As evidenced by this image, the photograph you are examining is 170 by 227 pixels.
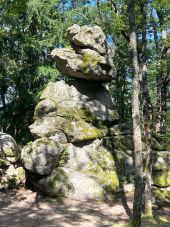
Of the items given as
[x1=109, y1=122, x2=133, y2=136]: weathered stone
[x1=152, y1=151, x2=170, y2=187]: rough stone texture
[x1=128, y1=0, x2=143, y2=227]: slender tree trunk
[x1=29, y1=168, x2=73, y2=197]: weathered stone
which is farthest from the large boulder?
[x1=128, y1=0, x2=143, y2=227]: slender tree trunk

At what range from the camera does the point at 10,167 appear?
1569cm

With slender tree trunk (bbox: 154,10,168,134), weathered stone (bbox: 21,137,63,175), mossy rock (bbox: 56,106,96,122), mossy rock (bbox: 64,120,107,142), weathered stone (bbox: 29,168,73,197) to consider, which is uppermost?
slender tree trunk (bbox: 154,10,168,134)

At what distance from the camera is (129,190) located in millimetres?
15055

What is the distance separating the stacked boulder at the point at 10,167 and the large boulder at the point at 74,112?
1251 mm

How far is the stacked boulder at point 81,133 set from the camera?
14367 millimetres

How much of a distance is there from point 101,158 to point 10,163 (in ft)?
13.2

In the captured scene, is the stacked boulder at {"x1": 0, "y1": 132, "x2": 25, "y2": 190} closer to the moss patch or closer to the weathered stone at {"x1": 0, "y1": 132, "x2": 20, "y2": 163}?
the weathered stone at {"x1": 0, "y1": 132, "x2": 20, "y2": 163}

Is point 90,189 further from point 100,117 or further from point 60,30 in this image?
point 60,30

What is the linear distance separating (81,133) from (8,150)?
3314 mm

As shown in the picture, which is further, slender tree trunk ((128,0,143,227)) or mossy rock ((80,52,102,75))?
mossy rock ((80,52,102,75))

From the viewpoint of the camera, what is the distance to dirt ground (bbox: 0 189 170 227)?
1154 cm

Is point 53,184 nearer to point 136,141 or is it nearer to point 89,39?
point 136,141

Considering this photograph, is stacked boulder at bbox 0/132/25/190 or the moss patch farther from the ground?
the moss patch

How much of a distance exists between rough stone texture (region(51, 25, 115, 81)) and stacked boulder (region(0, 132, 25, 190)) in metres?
4.37
